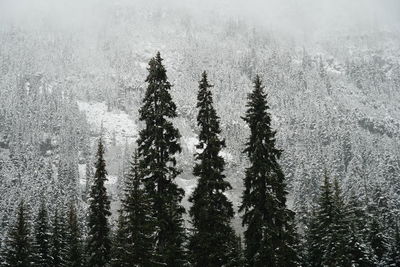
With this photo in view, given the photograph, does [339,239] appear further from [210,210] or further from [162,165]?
[162,165]

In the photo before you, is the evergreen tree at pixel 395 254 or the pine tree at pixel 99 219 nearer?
the pine tree at pixel 99 219

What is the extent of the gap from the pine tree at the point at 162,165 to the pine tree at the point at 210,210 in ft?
3.32

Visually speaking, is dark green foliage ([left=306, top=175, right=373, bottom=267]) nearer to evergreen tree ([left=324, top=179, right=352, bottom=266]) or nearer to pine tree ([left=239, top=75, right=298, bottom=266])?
evergreen tree ([left=324, top=179, right=352, bottom=266])

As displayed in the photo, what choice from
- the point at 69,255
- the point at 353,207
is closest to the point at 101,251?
the point at 69,255

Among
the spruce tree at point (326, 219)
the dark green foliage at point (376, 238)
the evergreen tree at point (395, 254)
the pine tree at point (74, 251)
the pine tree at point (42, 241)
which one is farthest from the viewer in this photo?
the dark green foliage at point (376, 238)

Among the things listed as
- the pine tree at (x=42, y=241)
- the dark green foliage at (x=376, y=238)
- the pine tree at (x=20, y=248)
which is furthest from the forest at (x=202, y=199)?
the dark green foliage at (x=376, y=238)

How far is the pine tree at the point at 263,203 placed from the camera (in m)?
26.8

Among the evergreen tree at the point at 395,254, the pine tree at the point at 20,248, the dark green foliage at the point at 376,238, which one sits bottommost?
the pine tree at the point at 20,248

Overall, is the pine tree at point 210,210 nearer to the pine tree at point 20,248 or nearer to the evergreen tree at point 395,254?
the pine tree at point 20,248

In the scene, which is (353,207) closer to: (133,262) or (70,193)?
(133,262)

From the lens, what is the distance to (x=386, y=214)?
78.3 m

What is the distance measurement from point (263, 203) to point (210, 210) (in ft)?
10.2

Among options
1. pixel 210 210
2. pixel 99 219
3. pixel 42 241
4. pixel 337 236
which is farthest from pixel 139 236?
pixel 42 241

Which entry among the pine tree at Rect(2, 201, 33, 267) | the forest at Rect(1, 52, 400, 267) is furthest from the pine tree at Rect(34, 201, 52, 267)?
the forest at Rect(1, 52, 400, 267)
